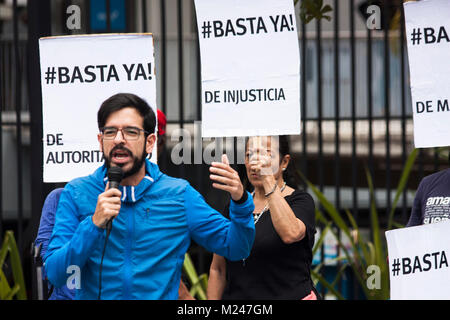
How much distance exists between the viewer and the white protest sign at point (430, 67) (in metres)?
3.47

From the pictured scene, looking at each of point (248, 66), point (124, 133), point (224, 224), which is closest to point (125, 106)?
point (124, 133)

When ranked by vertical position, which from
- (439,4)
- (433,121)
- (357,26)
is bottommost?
(433,121)

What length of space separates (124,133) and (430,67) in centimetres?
141

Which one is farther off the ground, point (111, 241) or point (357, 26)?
point (357, 26)

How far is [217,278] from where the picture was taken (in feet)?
11.9

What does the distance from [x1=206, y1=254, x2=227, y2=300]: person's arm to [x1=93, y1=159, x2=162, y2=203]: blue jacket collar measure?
812 mm

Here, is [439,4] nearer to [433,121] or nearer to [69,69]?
[433,121]

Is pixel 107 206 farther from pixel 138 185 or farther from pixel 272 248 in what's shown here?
pixel 272 248

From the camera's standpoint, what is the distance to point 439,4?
3.51 m

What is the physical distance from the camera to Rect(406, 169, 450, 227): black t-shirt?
3.40 meters

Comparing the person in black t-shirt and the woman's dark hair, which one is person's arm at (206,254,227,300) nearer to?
the person in black t-shirt

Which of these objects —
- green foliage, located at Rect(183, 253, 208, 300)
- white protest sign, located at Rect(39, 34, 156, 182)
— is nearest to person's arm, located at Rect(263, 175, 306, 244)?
white protest sign, located at Rect(39, 34, 156, 182)
